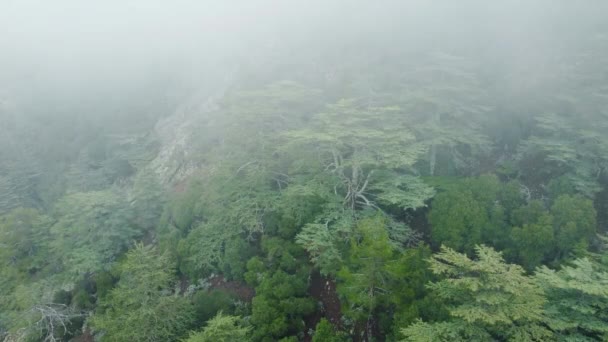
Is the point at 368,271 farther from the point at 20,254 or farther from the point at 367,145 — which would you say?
the point at 20,254

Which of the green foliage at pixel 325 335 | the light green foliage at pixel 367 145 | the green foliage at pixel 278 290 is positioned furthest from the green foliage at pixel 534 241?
the green foliage at pixel 278 290

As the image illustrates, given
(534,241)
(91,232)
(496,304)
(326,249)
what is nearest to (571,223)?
(534,241)

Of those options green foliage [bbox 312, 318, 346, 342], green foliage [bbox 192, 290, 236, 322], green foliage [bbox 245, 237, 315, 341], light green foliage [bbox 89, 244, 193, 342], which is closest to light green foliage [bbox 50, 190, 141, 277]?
light green foliage [bbox 89, 244, 193, 342]

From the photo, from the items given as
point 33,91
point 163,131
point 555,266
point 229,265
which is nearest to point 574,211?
point 555,266

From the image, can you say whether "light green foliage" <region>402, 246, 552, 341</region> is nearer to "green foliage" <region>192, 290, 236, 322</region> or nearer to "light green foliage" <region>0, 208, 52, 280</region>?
"green foliage" <region>192, 290, 236, 322</region>

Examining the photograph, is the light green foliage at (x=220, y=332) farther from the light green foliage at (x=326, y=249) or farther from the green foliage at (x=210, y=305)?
the green foliage at (x=210, y=305)
